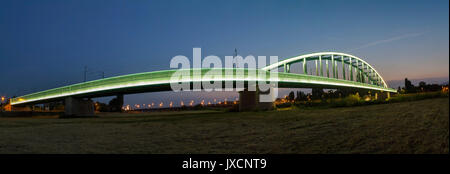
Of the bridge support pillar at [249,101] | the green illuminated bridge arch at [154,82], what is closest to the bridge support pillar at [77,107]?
the green illuminated bridge arch at [154,82]

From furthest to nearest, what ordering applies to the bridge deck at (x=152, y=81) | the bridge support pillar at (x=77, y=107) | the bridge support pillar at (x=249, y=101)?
1. the bridge support pillar at (x=77, y=107)
2. the bridge support pillar at (x=249, y=101)
3. the bridge deck at (x=152, y=81)

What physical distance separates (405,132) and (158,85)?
39.4m

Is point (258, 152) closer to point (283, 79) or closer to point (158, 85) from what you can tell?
point (158, 85)

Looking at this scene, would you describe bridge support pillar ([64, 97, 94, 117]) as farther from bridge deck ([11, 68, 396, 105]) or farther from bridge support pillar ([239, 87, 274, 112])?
bridge support pillar ([239, 87, 274, 112])

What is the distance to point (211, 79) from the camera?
38.5m

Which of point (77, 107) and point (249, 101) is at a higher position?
point (249, 101)

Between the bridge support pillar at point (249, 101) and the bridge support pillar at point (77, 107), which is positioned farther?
the bridge support pillar at point (77, 107)

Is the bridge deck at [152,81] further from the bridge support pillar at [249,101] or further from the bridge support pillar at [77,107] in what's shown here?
the bridge support pillar at [249,101]

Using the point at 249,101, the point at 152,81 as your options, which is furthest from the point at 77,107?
the point at 249,101

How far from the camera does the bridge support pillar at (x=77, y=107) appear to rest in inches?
2018

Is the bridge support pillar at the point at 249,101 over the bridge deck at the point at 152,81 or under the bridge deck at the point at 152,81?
under

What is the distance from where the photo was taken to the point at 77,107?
2062 inches

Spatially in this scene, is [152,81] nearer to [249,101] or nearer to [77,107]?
[249,101]

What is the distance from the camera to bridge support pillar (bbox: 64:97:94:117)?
51.2 meters
